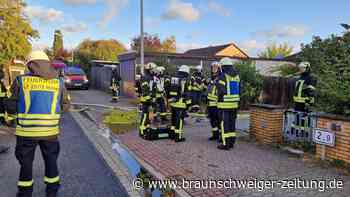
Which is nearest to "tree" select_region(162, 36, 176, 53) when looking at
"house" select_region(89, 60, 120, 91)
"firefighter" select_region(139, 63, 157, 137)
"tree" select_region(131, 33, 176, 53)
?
"tree" select_region(131, 33, 176, 53)

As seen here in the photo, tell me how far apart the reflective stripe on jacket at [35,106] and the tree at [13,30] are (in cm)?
1797

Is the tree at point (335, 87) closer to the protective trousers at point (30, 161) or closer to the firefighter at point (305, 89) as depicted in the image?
the firefighter at point (305, 89)

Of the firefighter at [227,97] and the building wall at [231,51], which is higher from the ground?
the building wall at [231,51]

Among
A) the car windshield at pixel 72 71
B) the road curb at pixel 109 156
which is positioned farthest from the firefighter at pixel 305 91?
the car windshield at pixel 72 71

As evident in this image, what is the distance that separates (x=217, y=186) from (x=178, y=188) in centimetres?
59

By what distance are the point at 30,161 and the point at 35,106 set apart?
0.71 meters

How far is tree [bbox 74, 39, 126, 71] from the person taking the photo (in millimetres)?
A: 37306

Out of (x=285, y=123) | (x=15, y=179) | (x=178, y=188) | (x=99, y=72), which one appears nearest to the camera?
(x=178, y=188)

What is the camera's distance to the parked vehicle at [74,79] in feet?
81.6

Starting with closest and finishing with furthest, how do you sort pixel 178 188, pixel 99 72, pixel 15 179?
1. pixel 178 188
2. pixel 15 179
3. pixel 99 72

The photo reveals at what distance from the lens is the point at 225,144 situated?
6832mm

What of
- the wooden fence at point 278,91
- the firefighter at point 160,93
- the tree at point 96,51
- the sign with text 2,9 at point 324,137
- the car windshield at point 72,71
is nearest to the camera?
the sign with text 2,9 at point 324,137

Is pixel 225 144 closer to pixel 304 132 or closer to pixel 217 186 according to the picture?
pixel 304 132

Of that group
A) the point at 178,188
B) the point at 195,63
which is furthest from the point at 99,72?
the point at 178,188
